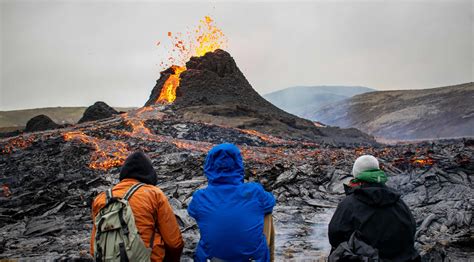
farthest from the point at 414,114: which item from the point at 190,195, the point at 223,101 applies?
the point at 190,195

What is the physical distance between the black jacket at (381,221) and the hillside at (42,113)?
360 ft

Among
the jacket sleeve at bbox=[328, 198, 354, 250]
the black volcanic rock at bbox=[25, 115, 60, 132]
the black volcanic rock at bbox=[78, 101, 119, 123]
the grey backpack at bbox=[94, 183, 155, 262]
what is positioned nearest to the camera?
the grey backpack at bbox=[94, 183, 155, 262]

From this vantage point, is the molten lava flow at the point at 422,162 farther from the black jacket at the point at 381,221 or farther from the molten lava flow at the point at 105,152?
the molten lava flow at the point at 105,152

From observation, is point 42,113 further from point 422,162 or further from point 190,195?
point 422,162

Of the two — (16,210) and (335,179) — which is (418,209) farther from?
(16,210)

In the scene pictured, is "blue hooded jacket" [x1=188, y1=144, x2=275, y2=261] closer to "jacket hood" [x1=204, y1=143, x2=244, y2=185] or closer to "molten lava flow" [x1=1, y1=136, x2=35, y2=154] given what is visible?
"jacket hood" [x1=204, y1=143, x2=244, y2=185]

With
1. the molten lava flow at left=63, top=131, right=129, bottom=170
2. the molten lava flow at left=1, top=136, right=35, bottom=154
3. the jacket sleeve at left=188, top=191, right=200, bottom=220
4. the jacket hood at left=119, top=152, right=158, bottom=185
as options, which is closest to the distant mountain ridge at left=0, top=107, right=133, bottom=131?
the molten lava flow at left=1, top=136, right=35, bottom=154

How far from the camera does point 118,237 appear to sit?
3.32 meters

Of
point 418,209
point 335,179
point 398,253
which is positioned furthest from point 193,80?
point 398,253

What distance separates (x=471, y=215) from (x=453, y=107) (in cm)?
6173

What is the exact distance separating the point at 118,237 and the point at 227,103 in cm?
4246

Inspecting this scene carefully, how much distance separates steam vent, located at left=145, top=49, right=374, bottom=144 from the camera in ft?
120

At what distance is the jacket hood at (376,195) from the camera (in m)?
3.39

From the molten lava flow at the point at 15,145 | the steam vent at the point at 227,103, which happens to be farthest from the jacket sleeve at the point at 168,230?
Result: the steam vent at the point at 227,103
